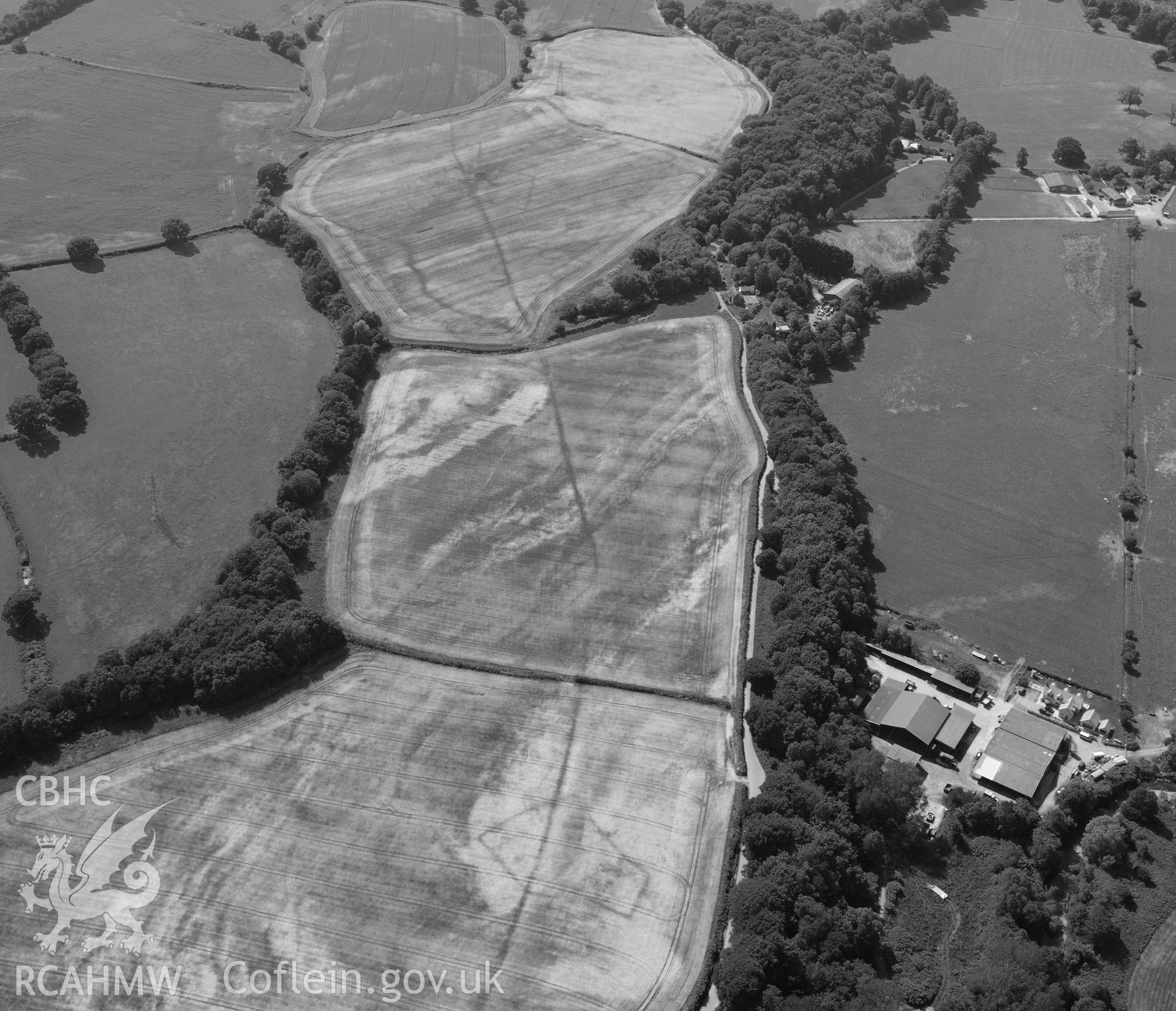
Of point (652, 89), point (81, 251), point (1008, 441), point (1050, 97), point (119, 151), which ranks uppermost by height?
point (1050, 97)

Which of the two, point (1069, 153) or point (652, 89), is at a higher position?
point (1069, 153)

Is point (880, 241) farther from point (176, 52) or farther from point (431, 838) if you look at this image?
point (176, 52)

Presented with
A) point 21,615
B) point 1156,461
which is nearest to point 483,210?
point 21,615

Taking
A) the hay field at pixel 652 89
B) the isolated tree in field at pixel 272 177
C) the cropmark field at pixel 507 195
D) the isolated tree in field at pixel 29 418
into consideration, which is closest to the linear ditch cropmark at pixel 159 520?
the isolated tree in field at pixel 29 418

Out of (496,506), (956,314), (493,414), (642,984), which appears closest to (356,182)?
(493,414)

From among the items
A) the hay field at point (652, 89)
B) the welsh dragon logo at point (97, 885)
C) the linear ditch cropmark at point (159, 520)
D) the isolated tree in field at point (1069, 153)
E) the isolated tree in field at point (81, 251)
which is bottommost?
the welsh dragon logo at point (97, 885)

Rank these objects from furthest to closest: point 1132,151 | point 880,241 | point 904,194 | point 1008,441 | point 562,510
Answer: point 1132,151, point 904,194, point 880,241, point 1008,441, point 562,510

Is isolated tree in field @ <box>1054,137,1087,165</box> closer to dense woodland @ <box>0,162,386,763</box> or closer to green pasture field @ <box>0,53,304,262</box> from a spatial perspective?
green pasture field @ <box>0,53,304,262</box>

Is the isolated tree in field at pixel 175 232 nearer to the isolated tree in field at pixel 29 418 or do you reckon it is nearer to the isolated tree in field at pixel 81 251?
the isolated tree in field at pixel 81 251
